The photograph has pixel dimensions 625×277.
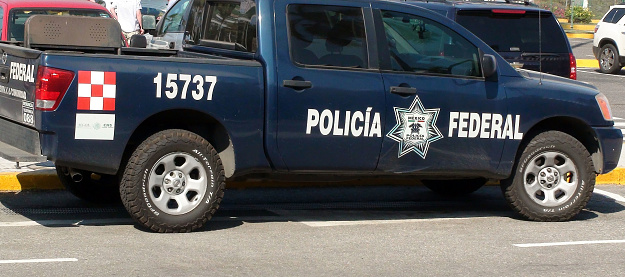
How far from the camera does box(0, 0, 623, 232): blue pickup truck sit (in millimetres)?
6598

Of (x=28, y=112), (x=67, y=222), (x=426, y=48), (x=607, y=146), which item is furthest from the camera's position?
(x=607, y=146)

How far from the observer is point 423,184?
31.9 feet

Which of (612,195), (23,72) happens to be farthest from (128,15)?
(23,72)

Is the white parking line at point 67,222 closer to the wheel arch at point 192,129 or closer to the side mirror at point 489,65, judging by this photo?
the wheel arch at point 192,129

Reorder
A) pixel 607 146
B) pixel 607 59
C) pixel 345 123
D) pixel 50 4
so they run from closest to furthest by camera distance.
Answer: pixel 345 123, pixel 607 146, pixel 50 4, pixel 607 59

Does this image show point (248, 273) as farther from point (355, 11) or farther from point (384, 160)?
point (355, 11)

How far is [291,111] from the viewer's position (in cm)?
705

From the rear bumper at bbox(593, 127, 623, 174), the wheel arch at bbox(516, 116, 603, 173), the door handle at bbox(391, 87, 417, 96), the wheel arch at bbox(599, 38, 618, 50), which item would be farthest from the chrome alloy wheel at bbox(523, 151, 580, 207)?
the wheel arch at bbox(599, 38, 618, 50)

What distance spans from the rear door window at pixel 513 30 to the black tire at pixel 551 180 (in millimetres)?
2768

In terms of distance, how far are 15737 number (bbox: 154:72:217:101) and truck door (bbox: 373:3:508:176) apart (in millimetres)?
1379

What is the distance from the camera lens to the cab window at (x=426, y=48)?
752cm

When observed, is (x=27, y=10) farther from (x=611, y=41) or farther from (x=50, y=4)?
(x=611, y=41)

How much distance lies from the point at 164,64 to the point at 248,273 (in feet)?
5.33

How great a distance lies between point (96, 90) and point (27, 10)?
550 cm
